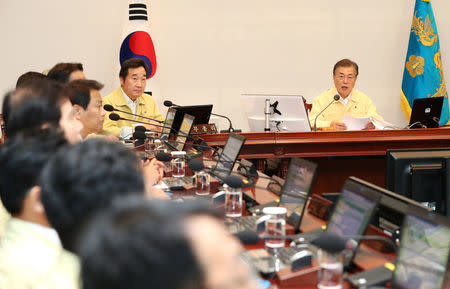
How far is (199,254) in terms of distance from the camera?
1.99 feet

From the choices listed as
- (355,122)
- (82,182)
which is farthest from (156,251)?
(355,122)

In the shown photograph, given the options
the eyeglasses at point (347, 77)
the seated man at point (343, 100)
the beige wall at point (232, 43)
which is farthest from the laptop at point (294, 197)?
the beige wall at point (232, 43)

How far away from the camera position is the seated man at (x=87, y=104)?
3.72 metres

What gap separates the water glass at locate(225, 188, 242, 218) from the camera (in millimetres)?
2445

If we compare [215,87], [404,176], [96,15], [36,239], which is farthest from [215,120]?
[36,239]

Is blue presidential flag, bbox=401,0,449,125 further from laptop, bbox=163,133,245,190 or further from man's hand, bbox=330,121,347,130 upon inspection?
laptop, bbox=163,133,245,190

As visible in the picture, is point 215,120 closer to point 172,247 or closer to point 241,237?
point 241,237

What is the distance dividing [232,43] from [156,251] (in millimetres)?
6153

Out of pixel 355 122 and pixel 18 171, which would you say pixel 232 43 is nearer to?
pixel 355 122

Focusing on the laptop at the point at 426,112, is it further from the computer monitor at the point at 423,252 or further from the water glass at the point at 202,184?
the computer monitor at the point at 423,252

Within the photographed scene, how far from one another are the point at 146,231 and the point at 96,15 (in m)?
6.03

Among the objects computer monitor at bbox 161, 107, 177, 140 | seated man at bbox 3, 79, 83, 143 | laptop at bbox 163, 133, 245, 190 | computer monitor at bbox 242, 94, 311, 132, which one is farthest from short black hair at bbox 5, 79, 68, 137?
computer monitor at bbox 242, 94, 311, 132

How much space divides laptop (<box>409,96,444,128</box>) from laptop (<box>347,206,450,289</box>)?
3.35 m

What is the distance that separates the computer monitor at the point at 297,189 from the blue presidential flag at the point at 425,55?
4532mm
